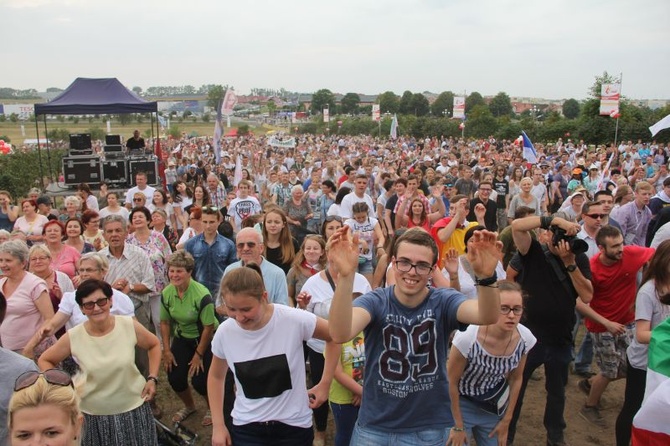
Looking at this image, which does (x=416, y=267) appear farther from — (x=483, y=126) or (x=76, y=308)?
(x=483, y=126)

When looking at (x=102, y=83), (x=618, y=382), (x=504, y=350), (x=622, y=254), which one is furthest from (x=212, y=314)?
(x=102, y=83)

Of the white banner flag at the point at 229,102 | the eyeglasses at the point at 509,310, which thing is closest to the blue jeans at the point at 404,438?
the eyeglasses at the point at 509,310

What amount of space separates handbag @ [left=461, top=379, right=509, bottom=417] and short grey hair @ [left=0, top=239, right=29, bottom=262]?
3.46 metres

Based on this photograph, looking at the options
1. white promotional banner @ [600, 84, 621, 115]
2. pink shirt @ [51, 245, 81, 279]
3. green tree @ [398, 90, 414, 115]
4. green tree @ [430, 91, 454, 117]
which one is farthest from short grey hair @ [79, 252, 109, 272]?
green tree @ [430, 91, 454, 117]

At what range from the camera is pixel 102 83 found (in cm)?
1438

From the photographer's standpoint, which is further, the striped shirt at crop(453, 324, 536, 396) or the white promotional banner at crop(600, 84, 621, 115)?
the white promotional banner at crop(600, 84, 621, 115)

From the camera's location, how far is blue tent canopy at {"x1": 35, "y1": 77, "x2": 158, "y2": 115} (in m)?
13.7

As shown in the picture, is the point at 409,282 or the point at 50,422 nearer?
the point at 50,422

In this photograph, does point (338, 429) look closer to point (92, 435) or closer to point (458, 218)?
point (92, 435)

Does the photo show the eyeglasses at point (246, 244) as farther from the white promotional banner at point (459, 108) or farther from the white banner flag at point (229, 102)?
the white promotional banner at point (459, 108)

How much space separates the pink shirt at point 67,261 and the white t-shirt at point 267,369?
3.07 meters

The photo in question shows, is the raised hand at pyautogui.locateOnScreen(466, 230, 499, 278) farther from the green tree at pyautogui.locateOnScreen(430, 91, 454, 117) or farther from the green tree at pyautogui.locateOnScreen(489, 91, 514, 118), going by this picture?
the green tree at pyautogui.locateOnScreen(430, 91, 454, 117)

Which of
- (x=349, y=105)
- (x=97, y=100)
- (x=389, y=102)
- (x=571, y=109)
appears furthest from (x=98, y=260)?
(x=349, y=105)

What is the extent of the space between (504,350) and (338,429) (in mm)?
1260
